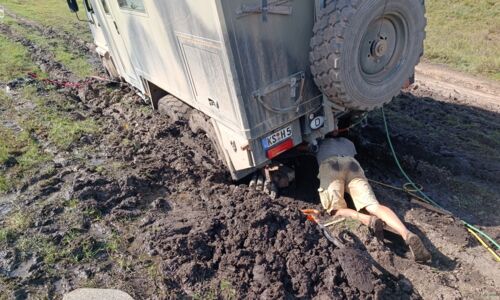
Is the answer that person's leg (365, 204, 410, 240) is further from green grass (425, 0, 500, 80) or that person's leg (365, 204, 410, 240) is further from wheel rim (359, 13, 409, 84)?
green grass (425, 0, 500, 80)

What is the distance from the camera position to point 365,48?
3.95 metres

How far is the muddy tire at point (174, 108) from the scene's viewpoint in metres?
5.85

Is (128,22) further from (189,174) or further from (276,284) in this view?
(276,284)

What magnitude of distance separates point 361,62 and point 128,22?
3521mm

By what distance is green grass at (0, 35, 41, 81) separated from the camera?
948 cm

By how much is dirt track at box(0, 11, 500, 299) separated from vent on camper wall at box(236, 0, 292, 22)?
1929mm

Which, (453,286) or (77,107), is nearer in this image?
(453,286)

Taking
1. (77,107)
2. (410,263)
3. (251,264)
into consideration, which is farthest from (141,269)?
(77,107)

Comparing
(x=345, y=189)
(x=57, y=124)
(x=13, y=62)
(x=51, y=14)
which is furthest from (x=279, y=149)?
(x=51, y=14)

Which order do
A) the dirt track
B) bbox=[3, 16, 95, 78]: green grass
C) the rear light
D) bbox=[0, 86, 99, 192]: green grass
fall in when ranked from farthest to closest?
bbox=[3, 16, 95, 78]: green grass
bbox=[0, 86, 99, 192]: green grass
the rear light
the dirt track

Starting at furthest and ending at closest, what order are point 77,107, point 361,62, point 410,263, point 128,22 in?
point 77,107 < point 128,22 < point 361,62 < point 410,263

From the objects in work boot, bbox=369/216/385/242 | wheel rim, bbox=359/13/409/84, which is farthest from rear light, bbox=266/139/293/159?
work boot, bbox=369/216/385/242

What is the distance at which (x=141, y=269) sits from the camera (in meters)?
3.38

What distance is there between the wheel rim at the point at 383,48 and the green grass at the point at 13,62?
8.79 m
